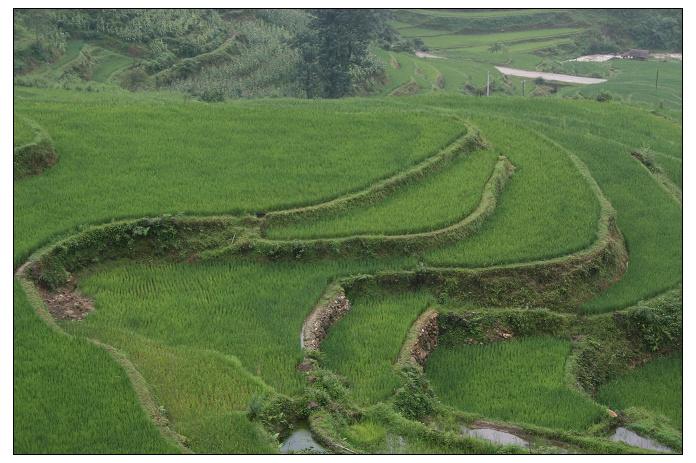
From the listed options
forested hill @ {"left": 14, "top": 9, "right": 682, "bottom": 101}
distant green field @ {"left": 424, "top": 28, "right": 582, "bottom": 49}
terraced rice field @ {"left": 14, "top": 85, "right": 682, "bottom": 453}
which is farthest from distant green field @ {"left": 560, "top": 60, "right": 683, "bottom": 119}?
terraced rice field @ {"left": 14, "top": 85, "right": 682, "bottom": 453}

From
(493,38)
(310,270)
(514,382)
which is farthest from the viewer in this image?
(493,38)

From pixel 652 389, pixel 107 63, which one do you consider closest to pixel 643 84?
pixel 107 63

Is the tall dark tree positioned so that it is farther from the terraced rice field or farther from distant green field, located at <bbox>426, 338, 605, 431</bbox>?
distant green field, located at <bbox>426, 338, 605, 431</bbox>

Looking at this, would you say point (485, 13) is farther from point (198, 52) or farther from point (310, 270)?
point (310, 270)

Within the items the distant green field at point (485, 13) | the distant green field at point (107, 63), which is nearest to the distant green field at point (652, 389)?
the distant green field at point (107, 63)

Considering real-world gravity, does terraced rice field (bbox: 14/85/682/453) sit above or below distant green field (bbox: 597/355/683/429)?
above

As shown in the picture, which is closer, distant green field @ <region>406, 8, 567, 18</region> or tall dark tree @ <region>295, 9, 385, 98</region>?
tall dark tree @ <region>295, 9, 385, 98</region>
